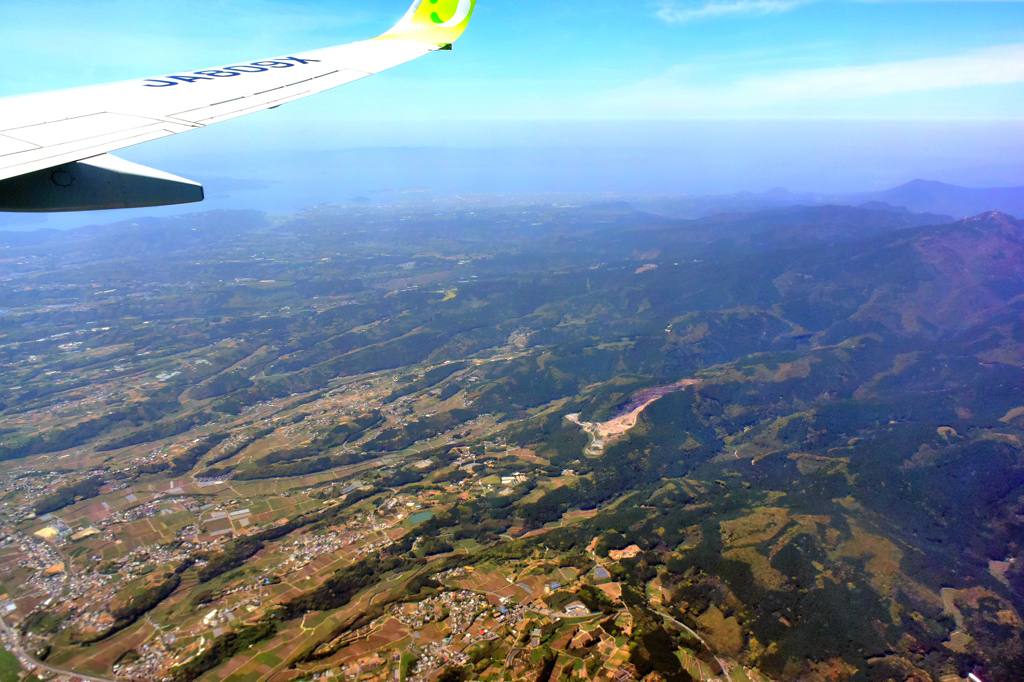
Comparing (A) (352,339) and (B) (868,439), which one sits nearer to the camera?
(B) (868,439)

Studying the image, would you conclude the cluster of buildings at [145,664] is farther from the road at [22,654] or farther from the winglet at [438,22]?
the winglet at [438,22]

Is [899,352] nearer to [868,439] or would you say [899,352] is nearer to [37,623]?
[868,439]

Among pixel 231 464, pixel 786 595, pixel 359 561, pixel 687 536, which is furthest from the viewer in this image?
pixel 231 464

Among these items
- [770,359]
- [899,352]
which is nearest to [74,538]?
[770,359]

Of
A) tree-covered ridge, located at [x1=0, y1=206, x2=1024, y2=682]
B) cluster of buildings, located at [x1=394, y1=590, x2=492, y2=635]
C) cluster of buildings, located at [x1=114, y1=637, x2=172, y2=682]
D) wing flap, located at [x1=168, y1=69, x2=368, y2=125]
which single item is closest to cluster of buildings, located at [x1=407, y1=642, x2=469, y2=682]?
tree-covered ridge, located at [x1=0, y1=206, x2=1024, y2=682]

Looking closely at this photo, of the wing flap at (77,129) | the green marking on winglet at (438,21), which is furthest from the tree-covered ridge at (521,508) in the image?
the wing flap at (77,129)

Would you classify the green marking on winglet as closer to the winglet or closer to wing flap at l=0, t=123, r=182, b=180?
the winglet

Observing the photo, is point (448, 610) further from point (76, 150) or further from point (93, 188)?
point (76, 150)

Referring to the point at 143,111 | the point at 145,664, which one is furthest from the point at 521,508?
the point at 143,111
